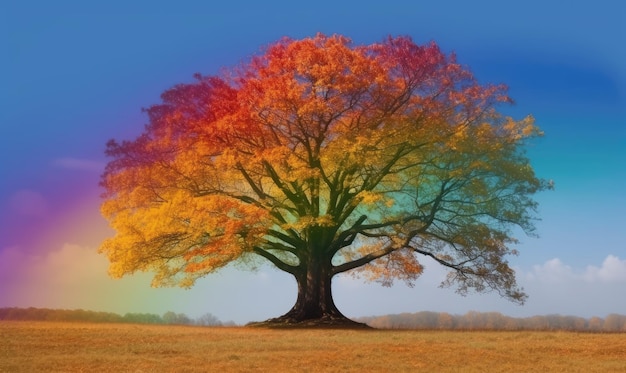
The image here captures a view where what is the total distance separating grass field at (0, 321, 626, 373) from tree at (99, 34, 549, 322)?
580cm

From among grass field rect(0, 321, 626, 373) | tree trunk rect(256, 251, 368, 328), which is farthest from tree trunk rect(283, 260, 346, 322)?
grass field rect(0, 321, 626, 373)

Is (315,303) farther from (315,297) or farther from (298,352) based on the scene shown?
(298,352)

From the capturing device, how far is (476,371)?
13977mm

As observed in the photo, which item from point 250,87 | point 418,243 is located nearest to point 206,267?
point 250,87

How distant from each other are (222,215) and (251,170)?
9.78 feet

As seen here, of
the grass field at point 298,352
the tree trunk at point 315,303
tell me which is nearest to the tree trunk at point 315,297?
the tree trunk at point 315,303

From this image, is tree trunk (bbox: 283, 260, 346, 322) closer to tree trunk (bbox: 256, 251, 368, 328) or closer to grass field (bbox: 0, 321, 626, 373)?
tree trunk (bbox: 256, 251, 368, 328)

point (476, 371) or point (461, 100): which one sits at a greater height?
point (461, 100)

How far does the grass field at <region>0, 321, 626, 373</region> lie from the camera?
14.3 m

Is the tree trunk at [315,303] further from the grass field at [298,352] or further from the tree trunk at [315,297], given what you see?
the grass field at [298,352]

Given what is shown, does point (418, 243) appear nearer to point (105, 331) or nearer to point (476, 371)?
point (105, 331)

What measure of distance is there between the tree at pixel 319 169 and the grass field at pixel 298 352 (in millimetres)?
5795

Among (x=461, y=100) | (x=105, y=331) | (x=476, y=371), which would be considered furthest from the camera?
(x=461, y=100)

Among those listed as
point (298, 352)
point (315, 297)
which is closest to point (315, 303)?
point (315, 297)
